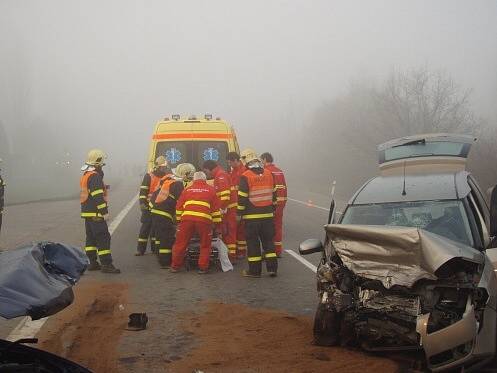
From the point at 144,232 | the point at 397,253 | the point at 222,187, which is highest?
the point at 397,253

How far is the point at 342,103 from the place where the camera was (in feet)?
163

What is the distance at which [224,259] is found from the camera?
1004cm

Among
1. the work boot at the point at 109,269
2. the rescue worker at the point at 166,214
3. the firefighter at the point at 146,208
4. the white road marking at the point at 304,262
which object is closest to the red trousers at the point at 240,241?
the white road marking at the point at 304,262

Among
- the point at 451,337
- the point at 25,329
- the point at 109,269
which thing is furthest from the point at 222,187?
the point at 451,337

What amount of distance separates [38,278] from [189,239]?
6.38 meters

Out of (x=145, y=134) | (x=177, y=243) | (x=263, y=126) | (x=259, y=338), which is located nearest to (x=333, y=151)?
(x=177, y=243)

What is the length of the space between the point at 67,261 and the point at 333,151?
1672 inches

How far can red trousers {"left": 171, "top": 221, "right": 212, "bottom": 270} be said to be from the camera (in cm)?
956

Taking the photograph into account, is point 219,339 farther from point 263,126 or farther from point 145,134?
point 145,134

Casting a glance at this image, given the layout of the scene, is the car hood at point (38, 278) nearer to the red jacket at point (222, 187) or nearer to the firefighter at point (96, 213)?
the firefighter at point (96, 213)

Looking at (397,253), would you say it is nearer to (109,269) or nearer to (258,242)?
(258,242)

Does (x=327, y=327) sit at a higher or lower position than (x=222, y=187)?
lower

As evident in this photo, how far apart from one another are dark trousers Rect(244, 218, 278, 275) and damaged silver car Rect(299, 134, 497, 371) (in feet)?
10.0

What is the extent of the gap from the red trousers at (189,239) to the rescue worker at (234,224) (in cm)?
105
